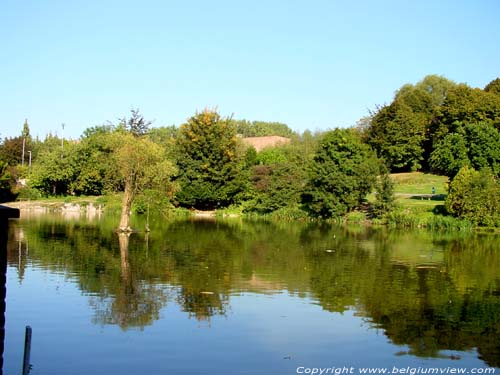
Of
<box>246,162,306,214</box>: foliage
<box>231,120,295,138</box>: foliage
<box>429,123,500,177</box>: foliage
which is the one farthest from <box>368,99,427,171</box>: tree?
<box>231,120,295,138</box>: foliage

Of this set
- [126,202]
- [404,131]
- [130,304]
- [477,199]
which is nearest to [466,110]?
[404,131]

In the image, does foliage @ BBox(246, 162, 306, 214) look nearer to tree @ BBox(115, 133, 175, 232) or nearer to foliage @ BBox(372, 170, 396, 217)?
foliage @ BBox(372, 170, 396, 217)

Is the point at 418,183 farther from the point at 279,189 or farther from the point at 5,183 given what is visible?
the point at 5,183

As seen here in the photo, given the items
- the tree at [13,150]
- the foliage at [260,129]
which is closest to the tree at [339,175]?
the tree at [13,150]

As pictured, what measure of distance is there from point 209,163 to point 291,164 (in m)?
8.14

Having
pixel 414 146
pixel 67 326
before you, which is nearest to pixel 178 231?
pixel 67 326

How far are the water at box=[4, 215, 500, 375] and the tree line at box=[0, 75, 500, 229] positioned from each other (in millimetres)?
13058

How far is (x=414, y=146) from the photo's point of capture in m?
74.2

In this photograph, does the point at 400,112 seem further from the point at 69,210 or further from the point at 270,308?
the point at 270,308

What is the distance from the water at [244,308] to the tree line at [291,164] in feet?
42.8

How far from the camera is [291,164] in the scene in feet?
196

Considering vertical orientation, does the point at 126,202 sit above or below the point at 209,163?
below

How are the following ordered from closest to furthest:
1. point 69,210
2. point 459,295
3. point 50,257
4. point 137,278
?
point 459,295, point 137,278, point 50,257, point 69,210

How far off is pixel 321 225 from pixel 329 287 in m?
29.3
